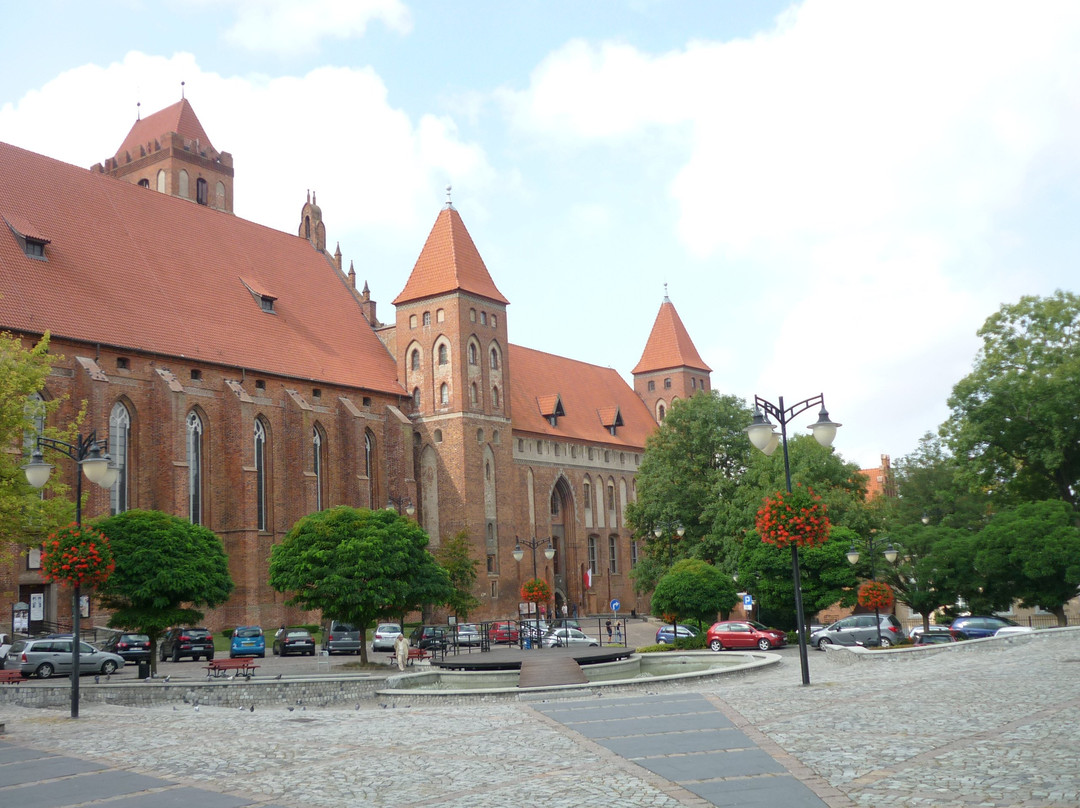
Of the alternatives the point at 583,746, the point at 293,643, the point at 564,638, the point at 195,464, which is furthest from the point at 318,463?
the point at 583,746

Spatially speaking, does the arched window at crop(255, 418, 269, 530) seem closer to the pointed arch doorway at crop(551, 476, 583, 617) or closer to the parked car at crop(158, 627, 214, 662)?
the parked car at crop(158, 627, 214, 662)

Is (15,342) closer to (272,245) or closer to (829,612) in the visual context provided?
(272,245)

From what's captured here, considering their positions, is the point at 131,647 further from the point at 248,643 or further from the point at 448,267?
the point at 448,267

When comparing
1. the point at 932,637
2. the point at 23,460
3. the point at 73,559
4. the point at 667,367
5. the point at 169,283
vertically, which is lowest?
the point at 932,637

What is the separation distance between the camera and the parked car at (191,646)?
37469 mm

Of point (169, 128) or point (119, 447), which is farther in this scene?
point (169, 128)

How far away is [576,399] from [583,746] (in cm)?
6094

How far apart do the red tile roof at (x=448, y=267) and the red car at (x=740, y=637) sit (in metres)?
27.1

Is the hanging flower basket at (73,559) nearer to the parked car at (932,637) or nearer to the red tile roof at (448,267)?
the parked car at (932,637)

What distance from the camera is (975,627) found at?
37.9m

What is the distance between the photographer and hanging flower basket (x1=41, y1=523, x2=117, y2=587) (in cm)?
2122

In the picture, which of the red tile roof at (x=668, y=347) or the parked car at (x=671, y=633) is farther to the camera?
the red tile roof at (x=668, y=347)

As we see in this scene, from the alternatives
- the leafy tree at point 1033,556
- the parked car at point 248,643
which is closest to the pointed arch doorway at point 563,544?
the leafy tree at point 1033,556

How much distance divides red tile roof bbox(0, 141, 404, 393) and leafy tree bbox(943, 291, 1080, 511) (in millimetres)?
30041
